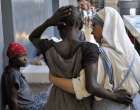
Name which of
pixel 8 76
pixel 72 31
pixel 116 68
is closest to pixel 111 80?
pixel 116 68

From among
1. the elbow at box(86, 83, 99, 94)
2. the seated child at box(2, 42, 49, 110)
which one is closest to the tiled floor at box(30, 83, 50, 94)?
the seated child at box(2, 42, 49, 110)

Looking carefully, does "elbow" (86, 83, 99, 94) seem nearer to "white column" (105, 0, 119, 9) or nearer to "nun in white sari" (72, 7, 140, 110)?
"nun in white sari" (72, 7, 140, 110)

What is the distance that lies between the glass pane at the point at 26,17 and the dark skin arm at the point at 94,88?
1428 millimetres

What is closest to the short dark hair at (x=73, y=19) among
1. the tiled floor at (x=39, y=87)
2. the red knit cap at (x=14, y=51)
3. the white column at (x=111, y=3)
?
the red knit cap at (x=14, y=51)

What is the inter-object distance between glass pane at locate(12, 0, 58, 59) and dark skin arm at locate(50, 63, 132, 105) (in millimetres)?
1428

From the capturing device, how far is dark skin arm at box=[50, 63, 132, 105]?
1.78 meters

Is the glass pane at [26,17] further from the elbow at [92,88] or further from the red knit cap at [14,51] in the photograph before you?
the elbow at [92,88]

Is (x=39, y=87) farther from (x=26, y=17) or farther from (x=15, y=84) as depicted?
(x=15, y=84)

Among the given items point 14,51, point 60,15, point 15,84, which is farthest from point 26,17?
point 60,15

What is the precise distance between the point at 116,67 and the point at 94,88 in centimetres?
17

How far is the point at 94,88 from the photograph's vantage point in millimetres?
1771

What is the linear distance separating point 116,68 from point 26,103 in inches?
43.3

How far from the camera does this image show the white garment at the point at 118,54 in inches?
72.6

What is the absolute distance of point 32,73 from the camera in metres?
3.51
